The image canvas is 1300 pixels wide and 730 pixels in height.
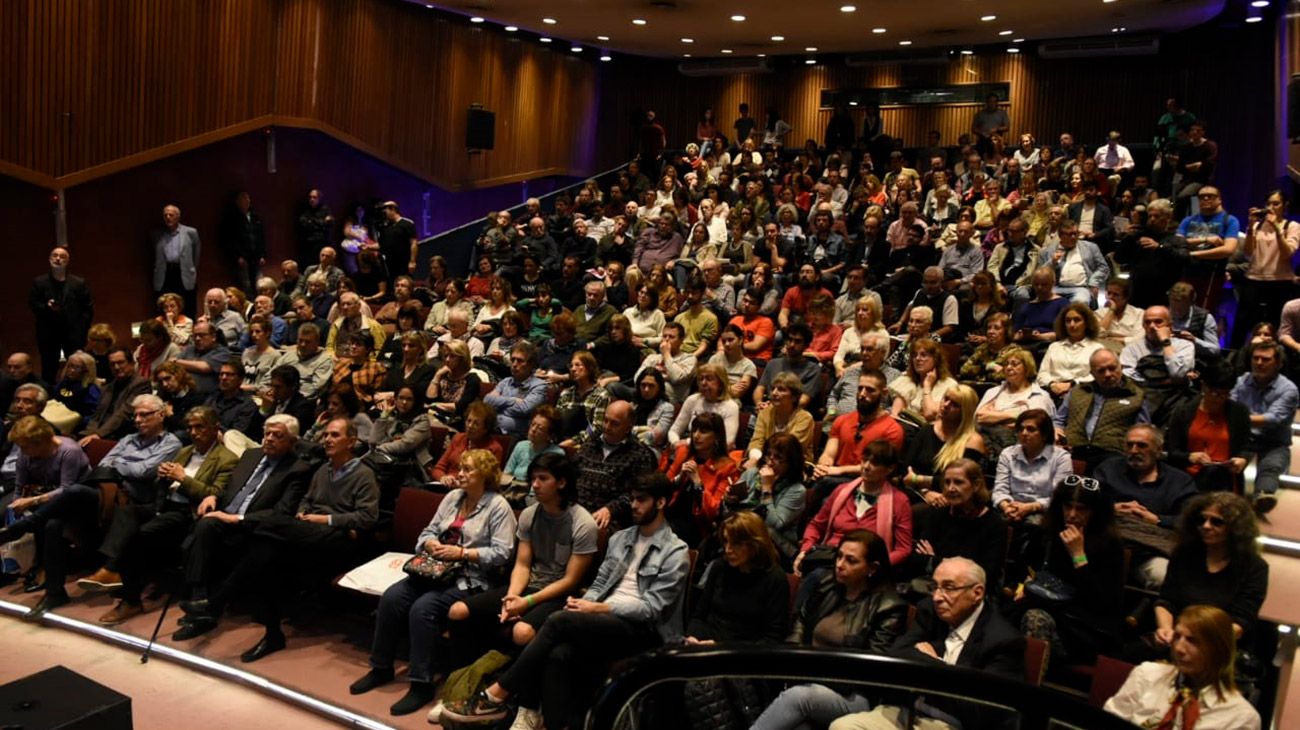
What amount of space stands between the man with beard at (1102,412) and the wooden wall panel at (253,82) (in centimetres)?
769

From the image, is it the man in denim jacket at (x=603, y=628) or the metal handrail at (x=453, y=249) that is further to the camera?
the metal handrail at (x=453, y=249)

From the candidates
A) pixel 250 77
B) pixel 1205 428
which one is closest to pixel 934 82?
pixel 250 77

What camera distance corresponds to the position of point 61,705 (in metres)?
2.38

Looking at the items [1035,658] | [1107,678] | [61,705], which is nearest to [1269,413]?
[1107,678]

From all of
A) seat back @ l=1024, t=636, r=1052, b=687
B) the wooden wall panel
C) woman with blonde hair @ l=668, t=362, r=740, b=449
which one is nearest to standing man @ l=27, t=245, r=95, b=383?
the wooden wall panel

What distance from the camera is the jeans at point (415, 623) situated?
4191mm

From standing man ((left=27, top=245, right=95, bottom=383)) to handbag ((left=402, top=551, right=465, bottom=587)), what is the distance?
5.02 meters

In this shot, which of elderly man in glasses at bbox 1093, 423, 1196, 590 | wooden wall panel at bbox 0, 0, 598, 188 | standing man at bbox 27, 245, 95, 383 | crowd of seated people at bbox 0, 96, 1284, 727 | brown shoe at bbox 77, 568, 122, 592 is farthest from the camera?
wooden wall panel at bbox 0, 0, 598, 188

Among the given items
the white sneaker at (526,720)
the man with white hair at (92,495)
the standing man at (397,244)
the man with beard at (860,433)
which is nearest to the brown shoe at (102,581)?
the man with white hair at (92,495)

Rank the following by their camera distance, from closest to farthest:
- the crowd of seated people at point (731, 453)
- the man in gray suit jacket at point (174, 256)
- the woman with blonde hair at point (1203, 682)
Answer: the woman with blonde hair at point (1203, 682) < the crowd of seated people at point (731, 453) < the man in gray suit jacket at point (174, 256)

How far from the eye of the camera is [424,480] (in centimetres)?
529

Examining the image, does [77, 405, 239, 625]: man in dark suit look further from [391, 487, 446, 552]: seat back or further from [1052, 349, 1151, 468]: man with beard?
[1052, 349, 1151, 468]: man with beard

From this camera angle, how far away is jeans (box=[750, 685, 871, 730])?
3127mm

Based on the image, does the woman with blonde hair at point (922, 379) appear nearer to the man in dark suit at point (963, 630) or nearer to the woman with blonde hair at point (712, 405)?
the woman with blonde hair at point (712, 405)
